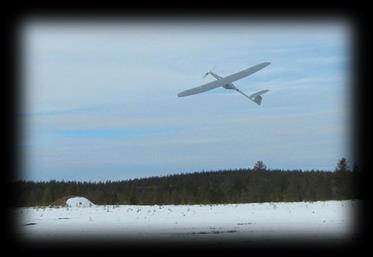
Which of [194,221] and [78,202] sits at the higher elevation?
[78,202]

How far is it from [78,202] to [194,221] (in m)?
1.42

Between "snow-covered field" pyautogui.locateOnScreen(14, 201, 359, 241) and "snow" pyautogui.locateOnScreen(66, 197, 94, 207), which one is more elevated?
"snow" pyautogui.locateOnScreen(66, 197, 94, 207)

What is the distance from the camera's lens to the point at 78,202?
592 cm

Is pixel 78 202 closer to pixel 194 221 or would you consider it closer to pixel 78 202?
pixel 78 202

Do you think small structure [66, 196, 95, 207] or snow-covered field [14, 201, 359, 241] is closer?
snow-covered field [14, 201, 359, 241]

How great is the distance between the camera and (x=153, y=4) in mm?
4051

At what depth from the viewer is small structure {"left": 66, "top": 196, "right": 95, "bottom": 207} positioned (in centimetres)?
584

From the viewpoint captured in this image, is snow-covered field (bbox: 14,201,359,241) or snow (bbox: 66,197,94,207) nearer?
snow-covered field (bbox: 14,201,359,241)

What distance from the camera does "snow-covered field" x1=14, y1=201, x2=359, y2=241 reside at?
201 inches

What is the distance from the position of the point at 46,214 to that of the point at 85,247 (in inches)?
41.5

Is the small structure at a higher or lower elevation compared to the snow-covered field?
higher

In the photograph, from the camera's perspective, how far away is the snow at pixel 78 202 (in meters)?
5.84

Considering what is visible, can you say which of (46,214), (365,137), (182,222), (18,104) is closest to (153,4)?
(18,104)

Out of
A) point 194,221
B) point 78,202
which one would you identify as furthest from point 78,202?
point 194,221
